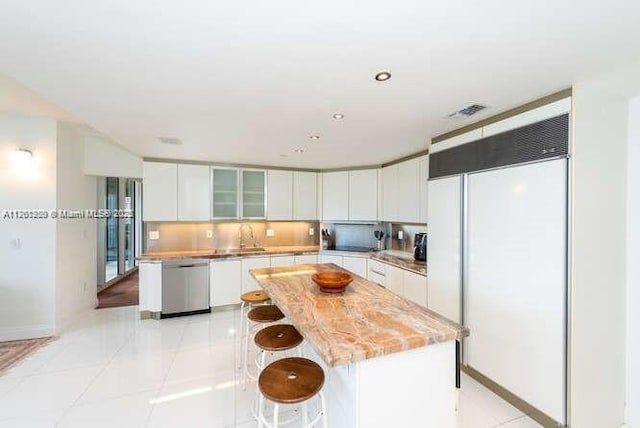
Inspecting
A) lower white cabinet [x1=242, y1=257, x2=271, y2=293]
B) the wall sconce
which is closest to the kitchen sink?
lower white cabinet [x1=242, y1=257, x2=271, y2=293]

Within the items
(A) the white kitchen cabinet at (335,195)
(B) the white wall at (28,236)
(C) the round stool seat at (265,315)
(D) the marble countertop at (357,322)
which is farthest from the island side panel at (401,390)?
(B) the white wall at (28,236)

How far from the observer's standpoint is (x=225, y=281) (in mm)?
4258

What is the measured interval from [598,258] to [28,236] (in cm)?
552

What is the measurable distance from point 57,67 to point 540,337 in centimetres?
357

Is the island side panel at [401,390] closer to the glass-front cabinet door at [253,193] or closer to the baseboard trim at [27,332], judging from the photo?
the glass-front cabinet door at [253,193]

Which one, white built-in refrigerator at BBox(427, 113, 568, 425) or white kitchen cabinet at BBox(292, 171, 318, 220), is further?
white kitchen cabinet at BBox(292, 171, 318, 220)

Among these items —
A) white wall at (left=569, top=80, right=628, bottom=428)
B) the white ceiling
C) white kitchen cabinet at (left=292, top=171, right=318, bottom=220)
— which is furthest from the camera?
white kitchen cabinet at (left=292, top=171, right=318, bottom=220)

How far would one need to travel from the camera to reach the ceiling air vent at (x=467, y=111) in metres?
2.17

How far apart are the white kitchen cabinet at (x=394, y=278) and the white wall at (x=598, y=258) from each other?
6.07ft

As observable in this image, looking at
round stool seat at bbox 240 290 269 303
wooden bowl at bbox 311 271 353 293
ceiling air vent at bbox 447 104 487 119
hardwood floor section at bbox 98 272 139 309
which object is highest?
ceiling air vent at bbox 447 104 487 119

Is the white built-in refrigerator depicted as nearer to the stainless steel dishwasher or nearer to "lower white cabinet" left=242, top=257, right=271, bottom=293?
"lower white cabinet" left=242, top=257, right=271, bottom=293

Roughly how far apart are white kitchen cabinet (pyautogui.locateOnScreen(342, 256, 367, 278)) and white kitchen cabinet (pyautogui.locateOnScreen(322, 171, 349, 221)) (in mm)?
758

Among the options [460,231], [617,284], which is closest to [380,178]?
[460,231]

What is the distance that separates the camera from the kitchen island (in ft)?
4.31
